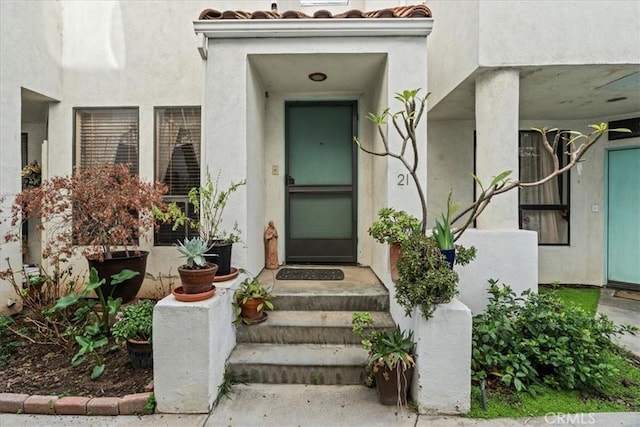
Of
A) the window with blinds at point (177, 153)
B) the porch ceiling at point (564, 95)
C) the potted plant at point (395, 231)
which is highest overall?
the porch ceiling at point (564, 95)

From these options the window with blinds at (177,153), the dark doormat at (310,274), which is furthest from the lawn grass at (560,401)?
the window with blinds at (177,153)

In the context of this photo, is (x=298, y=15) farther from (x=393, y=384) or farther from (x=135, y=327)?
(x=393, y=384)

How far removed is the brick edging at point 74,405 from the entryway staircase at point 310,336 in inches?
31.7

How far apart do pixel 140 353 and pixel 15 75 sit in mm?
4266

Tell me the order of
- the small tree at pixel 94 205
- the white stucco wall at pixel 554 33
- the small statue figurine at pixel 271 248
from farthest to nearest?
the small statue figurine at pixel 271 248 → the white stucco wall at pixel 554 33 → the small tree at pixel 94 205

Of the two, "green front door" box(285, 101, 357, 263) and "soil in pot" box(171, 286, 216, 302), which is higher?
"green front door" box(285, 101, 357, 263)

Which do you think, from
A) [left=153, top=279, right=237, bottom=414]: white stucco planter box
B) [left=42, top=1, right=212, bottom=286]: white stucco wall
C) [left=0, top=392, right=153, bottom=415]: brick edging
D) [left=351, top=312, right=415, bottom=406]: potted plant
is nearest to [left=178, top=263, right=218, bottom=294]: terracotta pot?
[left=153, top=279, right=237, bottom=414]: white stucco planter box

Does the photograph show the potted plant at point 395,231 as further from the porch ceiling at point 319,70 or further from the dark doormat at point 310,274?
the porch ceiling at point 319,70

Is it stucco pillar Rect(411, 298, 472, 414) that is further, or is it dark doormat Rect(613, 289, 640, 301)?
dark doormat Rect(613, 289, 640, 301)

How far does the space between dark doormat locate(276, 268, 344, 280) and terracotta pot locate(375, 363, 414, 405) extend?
1.65 meters

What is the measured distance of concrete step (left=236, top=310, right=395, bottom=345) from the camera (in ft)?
10.6

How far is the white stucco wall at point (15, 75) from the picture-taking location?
4180 millimetres

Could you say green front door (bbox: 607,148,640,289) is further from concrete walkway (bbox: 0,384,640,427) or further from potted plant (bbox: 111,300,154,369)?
potted plant (bbox: 111,300,154,369)

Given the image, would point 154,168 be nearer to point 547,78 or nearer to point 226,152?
point 226,152
